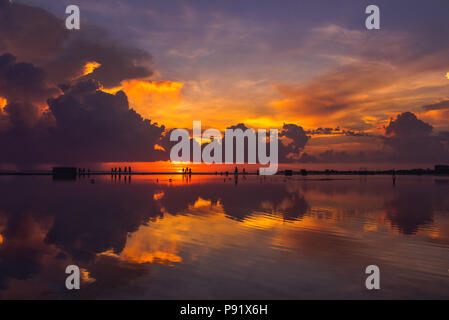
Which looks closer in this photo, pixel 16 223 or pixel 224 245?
pixel 224 245

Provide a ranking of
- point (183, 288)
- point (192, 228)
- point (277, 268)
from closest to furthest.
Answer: point (183, 288) < point (277, 268) < point (192, 228)

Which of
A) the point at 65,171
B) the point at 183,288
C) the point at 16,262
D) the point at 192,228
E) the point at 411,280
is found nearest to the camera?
the point at 183,288

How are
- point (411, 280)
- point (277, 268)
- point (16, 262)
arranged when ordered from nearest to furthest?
point (411, 280) → point (277, 268) → point (16, 262)

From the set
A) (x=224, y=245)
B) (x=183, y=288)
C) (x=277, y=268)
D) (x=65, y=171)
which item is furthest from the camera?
(x=65, y=171)

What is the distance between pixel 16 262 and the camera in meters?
13.7

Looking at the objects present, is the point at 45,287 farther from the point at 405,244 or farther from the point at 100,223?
the point at 405,244

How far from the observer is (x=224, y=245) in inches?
661
